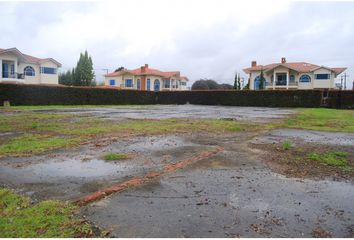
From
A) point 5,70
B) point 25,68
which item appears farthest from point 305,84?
point 5,70

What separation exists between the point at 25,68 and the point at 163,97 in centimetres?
2349

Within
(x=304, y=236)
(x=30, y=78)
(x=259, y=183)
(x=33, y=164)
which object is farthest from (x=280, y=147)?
(x=30, y=78)

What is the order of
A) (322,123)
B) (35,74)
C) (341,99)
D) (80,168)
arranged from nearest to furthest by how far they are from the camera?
(80,168) → (322,123) → (341,99) → (35,74)

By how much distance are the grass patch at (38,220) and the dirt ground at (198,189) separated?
19 cm

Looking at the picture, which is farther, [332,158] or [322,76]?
[322,76]

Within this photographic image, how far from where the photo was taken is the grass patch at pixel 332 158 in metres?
5.55

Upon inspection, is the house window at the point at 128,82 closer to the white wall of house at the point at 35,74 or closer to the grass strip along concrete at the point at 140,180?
the white wall of house at the point at 35,74

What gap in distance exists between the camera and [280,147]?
7.24 m

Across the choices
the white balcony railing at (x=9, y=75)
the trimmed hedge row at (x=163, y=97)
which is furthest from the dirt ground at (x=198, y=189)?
the white balcony railing at (x=9, y=75)

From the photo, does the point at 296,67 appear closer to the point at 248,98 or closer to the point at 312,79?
the point at 312,79

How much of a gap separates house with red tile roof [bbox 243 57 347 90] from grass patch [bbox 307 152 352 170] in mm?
54871

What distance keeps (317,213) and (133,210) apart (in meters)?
1.98

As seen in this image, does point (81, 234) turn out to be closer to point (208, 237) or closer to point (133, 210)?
point (133, 210)

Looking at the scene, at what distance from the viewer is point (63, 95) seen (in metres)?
31.9
